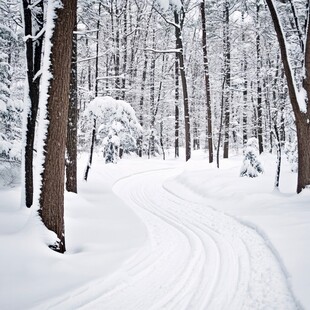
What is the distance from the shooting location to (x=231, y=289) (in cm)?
462

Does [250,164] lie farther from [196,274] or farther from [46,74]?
[46,74]

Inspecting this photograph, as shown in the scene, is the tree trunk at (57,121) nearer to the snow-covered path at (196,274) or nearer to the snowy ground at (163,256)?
the snowy ground at (163,256)

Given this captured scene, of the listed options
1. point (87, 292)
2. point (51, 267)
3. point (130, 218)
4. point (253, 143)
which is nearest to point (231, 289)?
point (87, 292)

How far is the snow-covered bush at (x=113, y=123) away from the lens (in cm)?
1341

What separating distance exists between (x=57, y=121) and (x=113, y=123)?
15.5 meters

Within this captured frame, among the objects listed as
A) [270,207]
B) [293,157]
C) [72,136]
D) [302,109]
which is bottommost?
[270,207]

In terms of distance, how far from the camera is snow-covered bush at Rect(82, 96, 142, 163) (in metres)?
13.4

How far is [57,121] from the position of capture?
5531 mm

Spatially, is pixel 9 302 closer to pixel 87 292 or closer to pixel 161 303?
pixel 87 292

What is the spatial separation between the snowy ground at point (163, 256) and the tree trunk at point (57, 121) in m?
0.31

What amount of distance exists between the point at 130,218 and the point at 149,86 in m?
24.2

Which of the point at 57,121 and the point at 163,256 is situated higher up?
the point at 57,121

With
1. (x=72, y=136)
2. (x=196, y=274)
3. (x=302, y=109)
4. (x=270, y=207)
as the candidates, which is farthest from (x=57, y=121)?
(x=302, y=109)

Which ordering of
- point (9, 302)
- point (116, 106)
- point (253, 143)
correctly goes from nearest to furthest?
1. point (9, 302)
2. point (116, 106)
3. point (253, 143)
